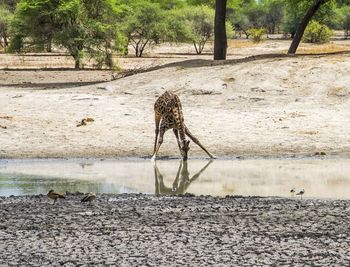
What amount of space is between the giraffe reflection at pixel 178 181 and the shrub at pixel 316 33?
152 ft

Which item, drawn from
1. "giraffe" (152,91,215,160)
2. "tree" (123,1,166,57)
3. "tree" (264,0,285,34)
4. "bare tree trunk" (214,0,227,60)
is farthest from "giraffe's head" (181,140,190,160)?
"tree" (264,0,285,34)

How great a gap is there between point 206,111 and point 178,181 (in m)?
6.34

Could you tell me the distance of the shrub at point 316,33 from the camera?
60.0 m

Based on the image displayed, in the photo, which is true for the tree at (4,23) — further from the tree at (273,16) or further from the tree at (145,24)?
the tree at (273,16)

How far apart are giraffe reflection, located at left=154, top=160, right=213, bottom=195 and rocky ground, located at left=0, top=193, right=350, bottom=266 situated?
126cm

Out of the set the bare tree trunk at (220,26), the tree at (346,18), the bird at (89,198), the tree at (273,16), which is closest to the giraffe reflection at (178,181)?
the bird at (89,198)

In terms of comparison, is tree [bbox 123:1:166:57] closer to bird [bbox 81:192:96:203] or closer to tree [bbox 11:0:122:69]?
tree [bbox 11:0:122:69]

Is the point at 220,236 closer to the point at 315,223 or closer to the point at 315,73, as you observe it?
the point at 315,223

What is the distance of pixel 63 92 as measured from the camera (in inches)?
877

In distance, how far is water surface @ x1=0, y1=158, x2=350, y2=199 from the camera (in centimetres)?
1235

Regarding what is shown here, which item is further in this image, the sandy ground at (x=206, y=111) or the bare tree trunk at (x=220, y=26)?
the bare tree trunk at (x=220, y=26)

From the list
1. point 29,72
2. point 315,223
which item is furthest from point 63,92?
point 315,223

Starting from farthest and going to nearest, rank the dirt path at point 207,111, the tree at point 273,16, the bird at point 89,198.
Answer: the tree at point 273,16 < the dirt path at point 207,111 < the bird at point 89,198

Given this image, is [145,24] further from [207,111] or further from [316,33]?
[207,111]
